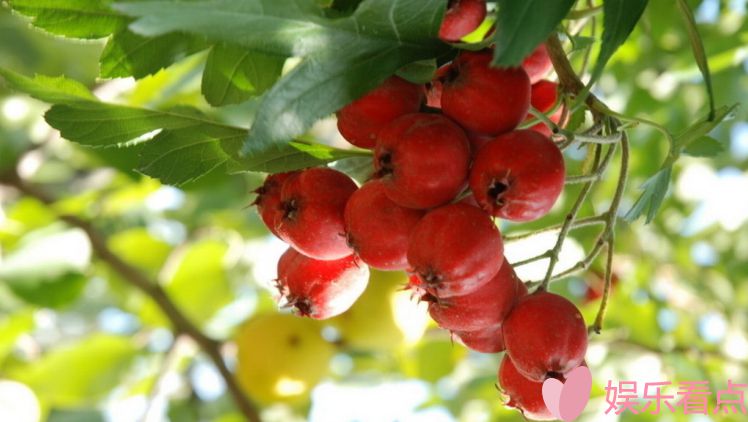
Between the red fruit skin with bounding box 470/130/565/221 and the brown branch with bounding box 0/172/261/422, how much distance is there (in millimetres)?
1325

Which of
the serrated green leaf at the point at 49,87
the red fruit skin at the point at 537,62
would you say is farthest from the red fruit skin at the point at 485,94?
the serrated green leaf at the point at 49,87

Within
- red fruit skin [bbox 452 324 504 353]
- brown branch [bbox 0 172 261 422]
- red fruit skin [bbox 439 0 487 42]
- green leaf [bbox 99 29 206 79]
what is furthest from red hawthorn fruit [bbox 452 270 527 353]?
brown branch [bbox 0 172 261 422]

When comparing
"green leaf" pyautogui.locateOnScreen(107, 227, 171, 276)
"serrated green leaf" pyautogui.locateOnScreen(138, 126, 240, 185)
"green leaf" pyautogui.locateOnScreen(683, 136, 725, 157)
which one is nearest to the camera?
"serrated green leaf" pyautogui.locateOnScreen(138, 126, 240, 185)

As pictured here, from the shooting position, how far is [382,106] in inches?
30.8

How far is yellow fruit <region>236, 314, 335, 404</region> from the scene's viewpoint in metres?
1.90

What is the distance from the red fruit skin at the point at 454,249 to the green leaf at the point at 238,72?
0.23m

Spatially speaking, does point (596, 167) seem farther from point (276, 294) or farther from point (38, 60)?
point (38, 60)

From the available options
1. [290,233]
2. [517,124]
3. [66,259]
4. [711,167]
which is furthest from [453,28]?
[711,167]


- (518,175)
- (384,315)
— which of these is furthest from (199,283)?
(518,175)

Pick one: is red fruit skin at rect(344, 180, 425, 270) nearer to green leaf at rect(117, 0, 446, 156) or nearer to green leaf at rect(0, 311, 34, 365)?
green leaf at rect(117, 0, 446, 156)

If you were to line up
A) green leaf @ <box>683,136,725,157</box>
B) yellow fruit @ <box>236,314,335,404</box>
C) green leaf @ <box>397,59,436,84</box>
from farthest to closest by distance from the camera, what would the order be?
yellow fruit @ <box>236,314,335,404</box> → green leaf @ <box>683,136,725,157</box> → green leaf @ <box>397,59,436,84</box>

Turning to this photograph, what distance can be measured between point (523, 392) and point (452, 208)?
0.73ft

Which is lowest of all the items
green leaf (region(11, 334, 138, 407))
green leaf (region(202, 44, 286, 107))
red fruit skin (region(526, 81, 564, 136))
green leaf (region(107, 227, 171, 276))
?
green leaf (region(11, 334, 138, 407))

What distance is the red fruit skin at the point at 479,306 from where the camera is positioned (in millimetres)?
→ 821
